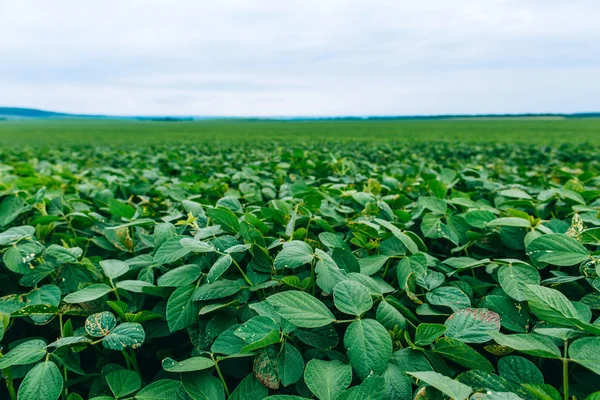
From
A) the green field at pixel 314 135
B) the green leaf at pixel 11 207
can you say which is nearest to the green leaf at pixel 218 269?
the green leaf at pixel 11 207

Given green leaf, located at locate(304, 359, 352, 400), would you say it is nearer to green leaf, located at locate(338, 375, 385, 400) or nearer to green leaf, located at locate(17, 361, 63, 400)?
green leaf, located at locate(338, 375, 385, 400)

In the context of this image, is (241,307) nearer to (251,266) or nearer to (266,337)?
(251,266)

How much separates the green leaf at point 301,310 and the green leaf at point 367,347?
0.19ft

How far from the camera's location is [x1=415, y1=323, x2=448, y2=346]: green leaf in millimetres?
794

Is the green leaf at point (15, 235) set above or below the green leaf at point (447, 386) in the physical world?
above

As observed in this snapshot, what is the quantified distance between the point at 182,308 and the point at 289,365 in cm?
34

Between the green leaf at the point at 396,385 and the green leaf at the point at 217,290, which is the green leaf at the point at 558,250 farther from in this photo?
the green leaf at the point at 217,290

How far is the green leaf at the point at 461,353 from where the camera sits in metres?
0.78

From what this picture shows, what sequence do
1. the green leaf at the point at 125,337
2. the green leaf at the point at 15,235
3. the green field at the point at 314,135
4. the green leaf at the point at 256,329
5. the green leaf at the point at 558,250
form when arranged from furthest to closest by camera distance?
1. the green field at the point at 314,135
2. the green leaf at the point at 15,235
3. the green leaf at the point at 558,250
4. the green leaf at the point at 125,337
5. the green leaf at the point at 256,329

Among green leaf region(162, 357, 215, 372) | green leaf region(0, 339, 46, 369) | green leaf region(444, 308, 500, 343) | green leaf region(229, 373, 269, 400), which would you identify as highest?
green leaf region(444, 308, 500, 343)

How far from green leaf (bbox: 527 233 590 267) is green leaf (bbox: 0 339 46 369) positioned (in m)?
1.28

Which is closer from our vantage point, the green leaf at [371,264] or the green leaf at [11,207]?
the green leaf at [371,264]

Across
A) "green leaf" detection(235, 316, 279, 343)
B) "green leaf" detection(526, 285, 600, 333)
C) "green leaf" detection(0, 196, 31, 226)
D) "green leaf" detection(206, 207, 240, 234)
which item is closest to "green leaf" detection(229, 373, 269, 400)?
"green leaf" detection(235, 316, 279, 343)

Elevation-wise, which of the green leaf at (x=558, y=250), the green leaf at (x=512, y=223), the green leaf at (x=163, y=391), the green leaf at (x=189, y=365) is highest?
the green leaf at (x=512, y=223)
